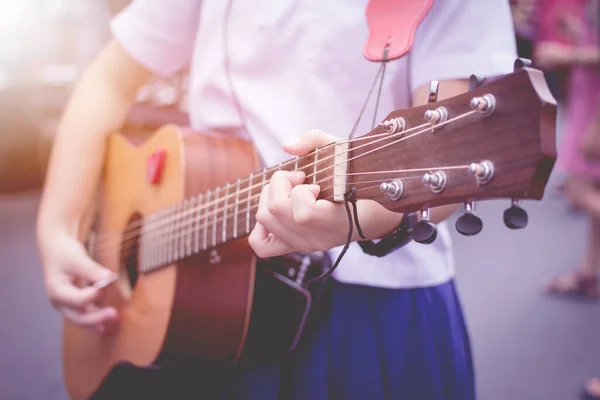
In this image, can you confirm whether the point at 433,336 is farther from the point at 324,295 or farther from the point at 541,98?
the point at 541,98

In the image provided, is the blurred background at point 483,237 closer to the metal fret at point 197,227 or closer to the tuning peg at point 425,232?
the metal fret at point 197,227

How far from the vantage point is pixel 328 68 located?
579mm

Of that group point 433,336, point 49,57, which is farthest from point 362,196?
point 49,57

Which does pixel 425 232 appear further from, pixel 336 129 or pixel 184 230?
pixel 184 230

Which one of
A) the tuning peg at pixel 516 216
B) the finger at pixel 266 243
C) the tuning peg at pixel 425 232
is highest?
the tuning peg at pixel 516 216

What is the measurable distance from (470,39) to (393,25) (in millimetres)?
77

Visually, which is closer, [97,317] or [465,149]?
[465,149]

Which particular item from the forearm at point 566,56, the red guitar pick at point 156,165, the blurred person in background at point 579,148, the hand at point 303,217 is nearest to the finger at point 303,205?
the hand at point 303,217

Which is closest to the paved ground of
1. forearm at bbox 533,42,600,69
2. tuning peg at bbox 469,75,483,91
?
forearm at bbox 533,42,600,69

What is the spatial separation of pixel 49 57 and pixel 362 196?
2.87 metres

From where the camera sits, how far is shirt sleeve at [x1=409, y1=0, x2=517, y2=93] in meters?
0.49

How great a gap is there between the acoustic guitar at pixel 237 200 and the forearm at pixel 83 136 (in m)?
0.04

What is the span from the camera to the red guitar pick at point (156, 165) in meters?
0.73

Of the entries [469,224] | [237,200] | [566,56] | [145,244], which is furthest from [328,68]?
[566,56]
